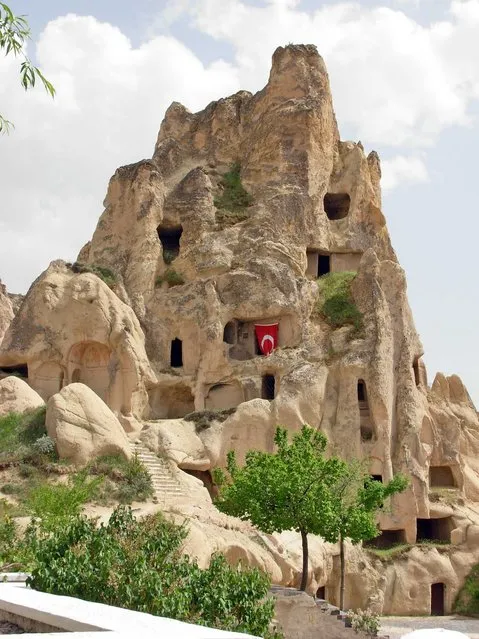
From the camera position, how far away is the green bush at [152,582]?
32.1ft

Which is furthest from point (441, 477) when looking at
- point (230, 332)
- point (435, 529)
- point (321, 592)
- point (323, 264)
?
point (321, 592)

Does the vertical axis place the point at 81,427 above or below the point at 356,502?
above

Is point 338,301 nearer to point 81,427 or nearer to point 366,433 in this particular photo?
point 366,433

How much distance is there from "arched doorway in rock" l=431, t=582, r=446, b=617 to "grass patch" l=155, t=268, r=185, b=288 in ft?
58.1

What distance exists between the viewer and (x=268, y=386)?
39.2m

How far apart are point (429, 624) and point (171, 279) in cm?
1936

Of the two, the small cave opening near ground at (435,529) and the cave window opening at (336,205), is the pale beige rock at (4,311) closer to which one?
the cave window opening at (336,205)

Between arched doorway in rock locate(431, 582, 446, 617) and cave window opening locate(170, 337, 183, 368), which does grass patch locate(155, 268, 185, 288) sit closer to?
cave window opening locate(170, 337, 183, 368)

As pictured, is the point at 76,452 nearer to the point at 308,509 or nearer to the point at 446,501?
the point at 308,509

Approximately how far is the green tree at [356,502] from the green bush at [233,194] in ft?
65.0

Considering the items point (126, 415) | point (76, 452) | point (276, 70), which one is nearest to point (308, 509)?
point (76, 452)

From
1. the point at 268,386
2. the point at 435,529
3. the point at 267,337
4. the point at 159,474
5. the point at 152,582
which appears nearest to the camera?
the point at 152,582

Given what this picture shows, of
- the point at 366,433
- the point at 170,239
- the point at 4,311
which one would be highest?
the point at 170,239

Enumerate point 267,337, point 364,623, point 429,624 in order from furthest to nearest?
point 267,337
point 429,624
point 364,623
